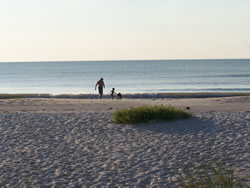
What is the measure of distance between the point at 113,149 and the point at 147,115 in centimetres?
336

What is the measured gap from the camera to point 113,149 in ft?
33.3

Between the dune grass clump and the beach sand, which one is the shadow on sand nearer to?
the beach sand

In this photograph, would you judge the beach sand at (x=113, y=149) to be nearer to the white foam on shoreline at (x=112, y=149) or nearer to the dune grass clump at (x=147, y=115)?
the white foam on shoreline at (x=112, y=149)

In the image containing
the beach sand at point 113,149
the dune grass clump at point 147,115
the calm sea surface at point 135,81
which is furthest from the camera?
the calm sea surface at point 135,81

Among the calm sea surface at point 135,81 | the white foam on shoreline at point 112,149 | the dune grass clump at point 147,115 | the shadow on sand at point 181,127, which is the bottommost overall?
the white foam on shoreline at point 112,149

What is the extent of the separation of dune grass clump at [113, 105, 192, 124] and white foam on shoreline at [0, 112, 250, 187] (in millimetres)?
355

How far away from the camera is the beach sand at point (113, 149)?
26.2ft

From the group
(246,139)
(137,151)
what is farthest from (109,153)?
(246,139)

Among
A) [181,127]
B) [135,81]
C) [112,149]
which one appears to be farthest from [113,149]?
[135,81]

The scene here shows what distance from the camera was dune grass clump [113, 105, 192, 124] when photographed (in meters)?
13.1

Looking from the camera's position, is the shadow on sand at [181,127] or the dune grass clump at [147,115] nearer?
→ the shadow on sand at [181,127]

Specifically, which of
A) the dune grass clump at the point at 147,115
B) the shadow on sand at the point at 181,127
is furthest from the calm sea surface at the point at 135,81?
the shadow on sand at the point at 181,127

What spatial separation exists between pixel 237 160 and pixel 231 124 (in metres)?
3.88

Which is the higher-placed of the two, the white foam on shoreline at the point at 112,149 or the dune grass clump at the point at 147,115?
the dune grass clump at the point at 147,115
